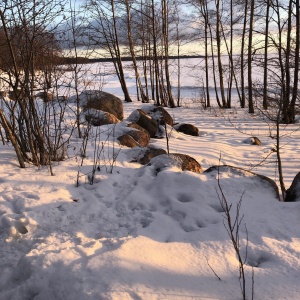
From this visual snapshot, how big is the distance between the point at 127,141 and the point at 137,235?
3510mm

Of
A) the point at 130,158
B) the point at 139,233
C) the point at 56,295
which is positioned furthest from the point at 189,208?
the point at 130,158

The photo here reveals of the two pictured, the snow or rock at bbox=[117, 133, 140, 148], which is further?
rock at bbox=[117, 133, 140, 148]

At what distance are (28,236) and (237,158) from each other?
5.26m

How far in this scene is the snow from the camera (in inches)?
78.4

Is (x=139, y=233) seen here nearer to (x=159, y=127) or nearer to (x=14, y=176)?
(x=14, y=176)

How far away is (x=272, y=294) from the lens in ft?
6.23

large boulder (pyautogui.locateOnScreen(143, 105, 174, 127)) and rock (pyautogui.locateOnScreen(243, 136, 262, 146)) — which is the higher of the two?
large boulder (pyautogui.locateOnScreen(143, 105, 174, 127))

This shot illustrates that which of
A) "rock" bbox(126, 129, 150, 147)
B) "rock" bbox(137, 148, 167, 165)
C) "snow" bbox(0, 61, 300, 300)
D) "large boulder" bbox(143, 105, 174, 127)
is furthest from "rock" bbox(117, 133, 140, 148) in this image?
"large boulder" bbox(143, 105, 174, 127)

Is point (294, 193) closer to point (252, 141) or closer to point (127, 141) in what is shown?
point (127, 141)

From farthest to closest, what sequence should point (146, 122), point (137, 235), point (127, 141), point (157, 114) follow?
1. point (157, 114)
2. point (146, 122)
3. point (127, 141)
4. point (137, 235)

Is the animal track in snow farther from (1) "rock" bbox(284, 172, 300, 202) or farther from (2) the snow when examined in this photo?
(1) "rock" bbox(284, 172, 300, 202)

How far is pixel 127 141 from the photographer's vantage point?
600cm

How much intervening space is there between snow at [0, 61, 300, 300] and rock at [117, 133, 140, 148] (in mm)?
1478

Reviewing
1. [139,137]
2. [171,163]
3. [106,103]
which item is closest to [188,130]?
[139,137]
